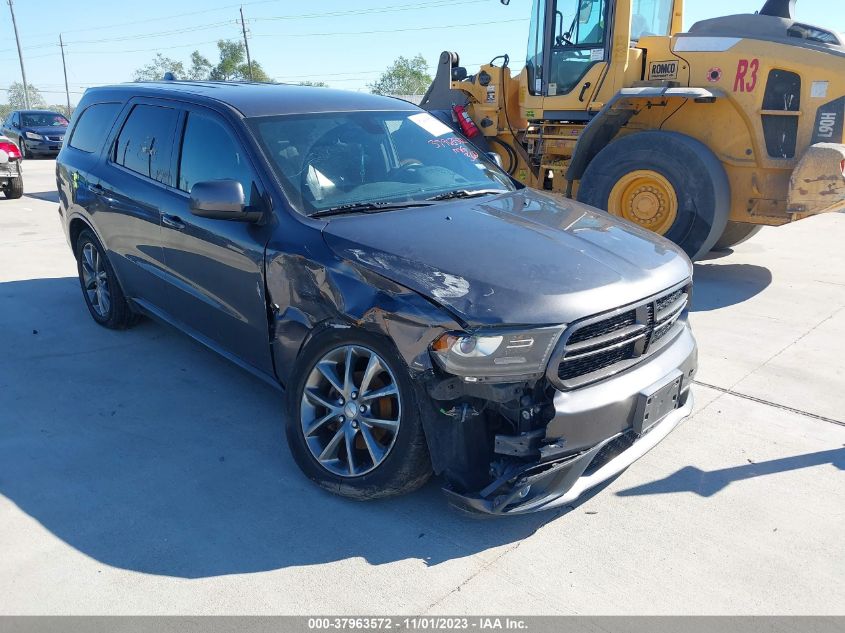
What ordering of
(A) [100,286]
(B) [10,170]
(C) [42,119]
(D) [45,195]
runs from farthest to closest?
(C) [42,119], (D) [45,195], (B) [10,170], (A) [100,286]

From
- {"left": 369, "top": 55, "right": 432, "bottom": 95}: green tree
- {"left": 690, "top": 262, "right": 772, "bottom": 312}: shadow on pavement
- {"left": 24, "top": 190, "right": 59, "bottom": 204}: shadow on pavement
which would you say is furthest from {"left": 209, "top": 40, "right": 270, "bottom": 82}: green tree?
{"left": 690, "top": 262, "right": 772, "bottom": 312}: shadow on pavement

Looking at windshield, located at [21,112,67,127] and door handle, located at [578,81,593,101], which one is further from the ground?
door handle, located at [578,81,593,101]

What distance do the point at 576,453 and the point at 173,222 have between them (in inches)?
109

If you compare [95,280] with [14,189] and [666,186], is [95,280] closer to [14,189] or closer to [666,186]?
[666,186]

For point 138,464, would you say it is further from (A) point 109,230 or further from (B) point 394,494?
(A) point 109,230

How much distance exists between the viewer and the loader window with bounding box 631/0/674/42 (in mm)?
8398

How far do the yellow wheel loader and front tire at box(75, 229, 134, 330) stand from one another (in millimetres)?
4836

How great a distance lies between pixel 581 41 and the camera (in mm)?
8297

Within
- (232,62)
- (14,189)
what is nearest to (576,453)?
(14,189)

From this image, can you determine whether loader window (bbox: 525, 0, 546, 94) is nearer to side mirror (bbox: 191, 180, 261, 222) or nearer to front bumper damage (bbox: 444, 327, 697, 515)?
side mirror (bbox: 191, 180, 261, 222)

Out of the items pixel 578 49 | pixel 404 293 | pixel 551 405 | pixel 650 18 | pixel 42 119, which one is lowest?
pixel 42 119

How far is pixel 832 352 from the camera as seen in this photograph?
5.23 m
